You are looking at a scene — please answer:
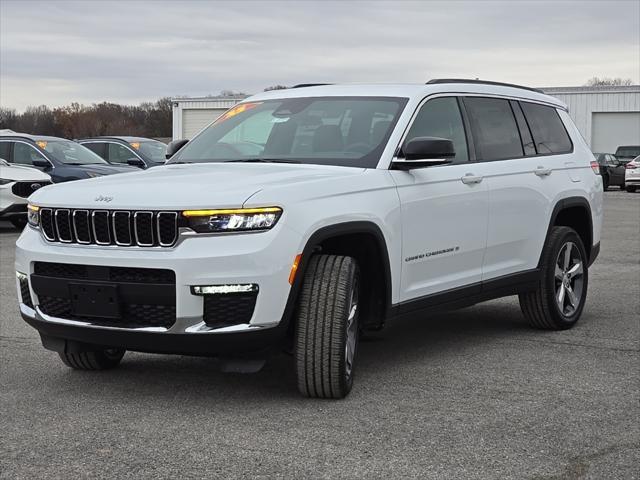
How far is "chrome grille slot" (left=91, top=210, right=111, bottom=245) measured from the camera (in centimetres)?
521

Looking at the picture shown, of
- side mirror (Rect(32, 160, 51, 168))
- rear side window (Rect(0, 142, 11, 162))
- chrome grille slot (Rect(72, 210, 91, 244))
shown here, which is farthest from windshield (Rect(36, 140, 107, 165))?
chrome grille slot (Rect(72, 210, 91, 244))

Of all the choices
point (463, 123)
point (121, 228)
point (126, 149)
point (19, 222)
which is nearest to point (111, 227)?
point (121, 228)

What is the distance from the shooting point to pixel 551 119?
8.28 meters

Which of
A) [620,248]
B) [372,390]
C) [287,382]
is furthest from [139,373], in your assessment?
[620,248]

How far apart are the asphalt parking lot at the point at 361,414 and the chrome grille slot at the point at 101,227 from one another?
0.90 metres

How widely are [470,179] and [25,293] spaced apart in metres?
2.90

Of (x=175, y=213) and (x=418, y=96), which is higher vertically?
(x=418, y=96)

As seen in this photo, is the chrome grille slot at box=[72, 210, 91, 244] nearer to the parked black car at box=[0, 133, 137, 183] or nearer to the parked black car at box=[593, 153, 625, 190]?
the parked black car at box=[0, 133, 137, 183]

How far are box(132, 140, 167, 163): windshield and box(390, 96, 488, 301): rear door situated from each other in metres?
15.7

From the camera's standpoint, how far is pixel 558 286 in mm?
7926

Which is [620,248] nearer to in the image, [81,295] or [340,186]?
[340,186]

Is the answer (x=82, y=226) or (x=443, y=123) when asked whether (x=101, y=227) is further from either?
(x=443, y=123)

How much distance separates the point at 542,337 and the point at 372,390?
229 cm

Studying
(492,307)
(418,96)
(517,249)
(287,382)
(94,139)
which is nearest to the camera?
(287,382)
